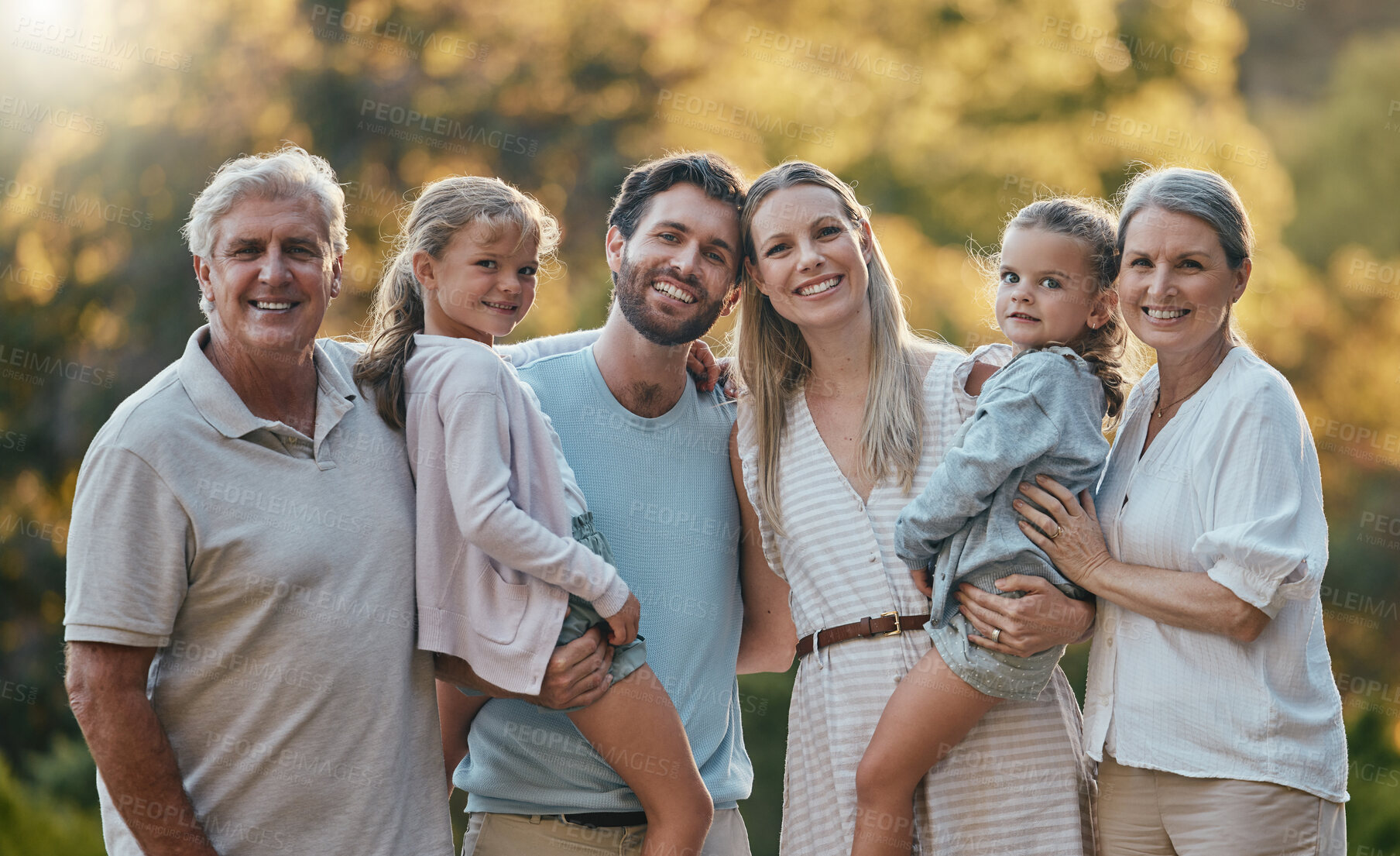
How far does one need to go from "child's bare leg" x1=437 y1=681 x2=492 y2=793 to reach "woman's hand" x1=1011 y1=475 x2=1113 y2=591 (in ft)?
4.66

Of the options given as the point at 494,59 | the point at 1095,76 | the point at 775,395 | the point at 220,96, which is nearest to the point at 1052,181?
the point at 1095,76

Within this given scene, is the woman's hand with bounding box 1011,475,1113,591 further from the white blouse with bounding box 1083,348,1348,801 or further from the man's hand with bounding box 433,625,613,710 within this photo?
the man's hand with bounding box 433,625,613,710

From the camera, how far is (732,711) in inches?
127

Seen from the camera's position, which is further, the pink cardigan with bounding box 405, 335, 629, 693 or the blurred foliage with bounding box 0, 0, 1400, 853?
the blurred foliage with bounding box 0, 0, 1400, 853

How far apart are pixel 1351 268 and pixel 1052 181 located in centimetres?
290

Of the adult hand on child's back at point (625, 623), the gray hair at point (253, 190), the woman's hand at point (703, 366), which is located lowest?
the adult hand on child's back at point (625, 623)

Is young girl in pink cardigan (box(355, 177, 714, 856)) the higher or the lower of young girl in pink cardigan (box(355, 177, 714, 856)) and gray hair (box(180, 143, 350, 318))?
the lower

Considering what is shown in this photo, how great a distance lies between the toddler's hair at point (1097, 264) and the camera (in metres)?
2.81

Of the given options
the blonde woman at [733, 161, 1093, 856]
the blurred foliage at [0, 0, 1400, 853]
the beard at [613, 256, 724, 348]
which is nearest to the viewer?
the blonde woman at [733, 161, 1093, 856]

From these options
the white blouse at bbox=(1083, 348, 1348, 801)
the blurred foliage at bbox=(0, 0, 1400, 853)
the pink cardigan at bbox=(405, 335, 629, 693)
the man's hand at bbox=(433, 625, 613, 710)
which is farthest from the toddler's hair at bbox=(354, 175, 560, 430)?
the blurred foliage at bbox=(0, 0, 1400, 853)

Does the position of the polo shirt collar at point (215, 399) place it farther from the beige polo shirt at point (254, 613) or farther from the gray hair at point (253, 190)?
the gray hair at point (253, 190)

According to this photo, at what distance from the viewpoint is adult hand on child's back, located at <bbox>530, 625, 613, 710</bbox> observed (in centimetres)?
257

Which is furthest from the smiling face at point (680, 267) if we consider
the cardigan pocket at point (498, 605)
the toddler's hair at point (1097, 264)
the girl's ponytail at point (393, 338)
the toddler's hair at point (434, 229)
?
the cardigan pocket at point (498, 605)

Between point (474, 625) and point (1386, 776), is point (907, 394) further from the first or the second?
point (1386, 776)
